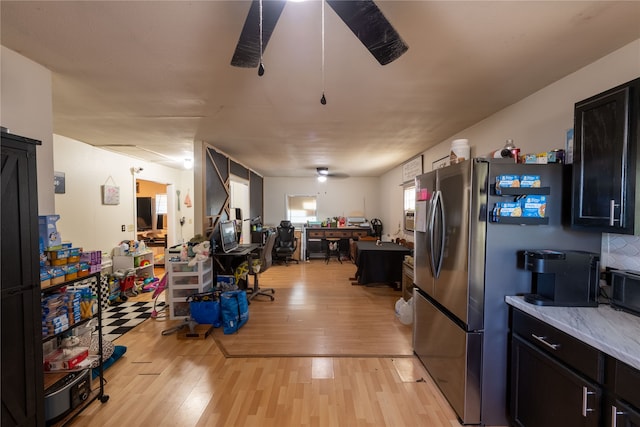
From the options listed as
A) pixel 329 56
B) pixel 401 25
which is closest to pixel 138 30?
pixel 329 56

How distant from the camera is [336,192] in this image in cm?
732

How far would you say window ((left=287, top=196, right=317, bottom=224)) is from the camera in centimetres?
738

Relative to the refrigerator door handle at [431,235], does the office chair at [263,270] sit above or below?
below

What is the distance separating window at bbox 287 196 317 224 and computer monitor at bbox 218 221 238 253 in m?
3.36

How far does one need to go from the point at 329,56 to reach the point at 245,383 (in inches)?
98.1

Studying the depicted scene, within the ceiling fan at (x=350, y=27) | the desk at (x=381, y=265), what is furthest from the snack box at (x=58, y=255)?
the desk at (x=381, y=265)

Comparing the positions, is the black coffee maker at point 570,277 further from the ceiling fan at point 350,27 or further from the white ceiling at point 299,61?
the ceiling fan at point 350,27

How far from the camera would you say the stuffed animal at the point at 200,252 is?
3141 mm

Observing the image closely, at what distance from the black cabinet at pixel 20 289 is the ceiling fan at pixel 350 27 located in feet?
4.12

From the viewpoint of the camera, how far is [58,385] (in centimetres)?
161

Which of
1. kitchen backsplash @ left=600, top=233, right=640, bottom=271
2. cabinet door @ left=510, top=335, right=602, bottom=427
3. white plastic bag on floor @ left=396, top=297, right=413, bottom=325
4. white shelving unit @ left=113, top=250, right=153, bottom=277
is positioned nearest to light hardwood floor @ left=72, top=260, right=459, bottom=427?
white plastic bag on floor @ left=396, top=297, right=413, bottom=325

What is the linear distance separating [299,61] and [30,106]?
5.92 ft

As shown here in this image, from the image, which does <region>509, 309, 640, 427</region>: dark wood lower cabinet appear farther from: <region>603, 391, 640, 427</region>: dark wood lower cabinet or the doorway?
the doorway

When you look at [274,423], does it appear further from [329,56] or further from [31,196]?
[329,56]
